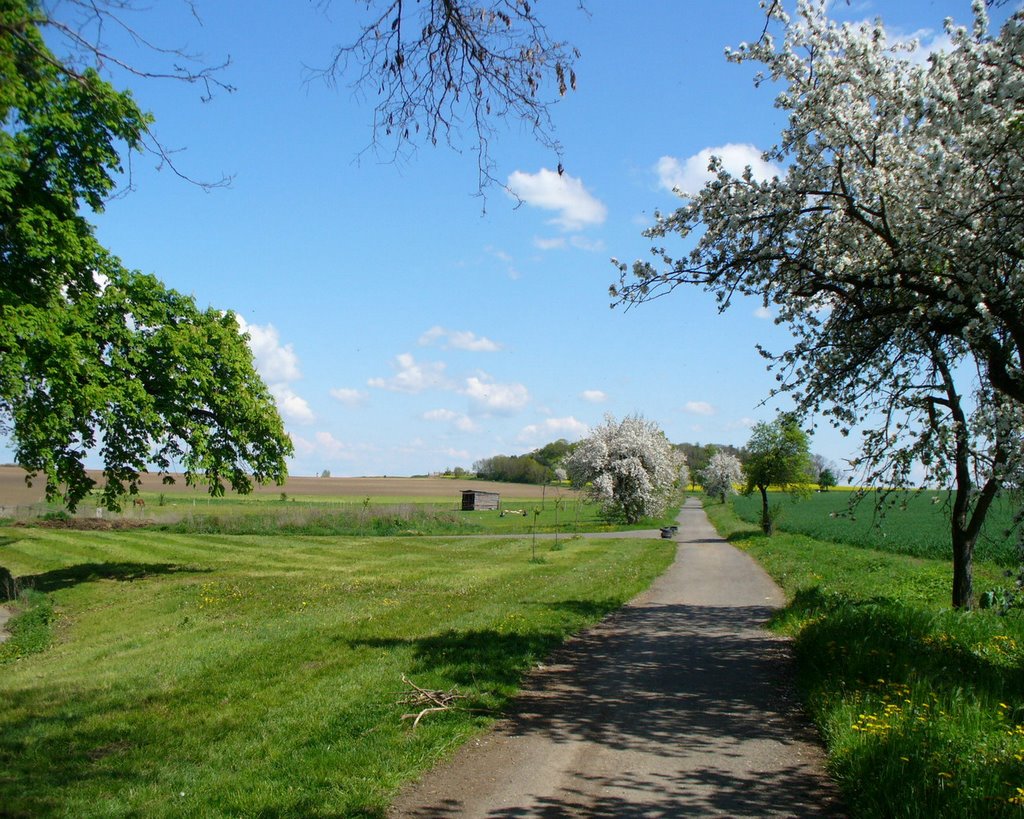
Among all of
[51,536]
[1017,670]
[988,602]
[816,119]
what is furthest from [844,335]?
[51,536]

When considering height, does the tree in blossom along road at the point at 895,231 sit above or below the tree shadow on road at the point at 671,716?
above

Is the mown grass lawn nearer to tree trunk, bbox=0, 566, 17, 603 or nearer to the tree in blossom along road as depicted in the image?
tree trunk, bbox=0, 566, 17, 603

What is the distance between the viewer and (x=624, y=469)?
166 feet

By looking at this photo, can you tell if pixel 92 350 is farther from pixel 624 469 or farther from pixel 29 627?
pixel 624 469

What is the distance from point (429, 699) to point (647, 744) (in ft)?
7.59

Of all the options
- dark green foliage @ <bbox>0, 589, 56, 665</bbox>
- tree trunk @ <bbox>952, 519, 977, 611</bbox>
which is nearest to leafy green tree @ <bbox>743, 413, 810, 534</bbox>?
tree trunk @ <bbox>952, 519, 977, 611</bbox>

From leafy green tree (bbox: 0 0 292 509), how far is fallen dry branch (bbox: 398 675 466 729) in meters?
13.3

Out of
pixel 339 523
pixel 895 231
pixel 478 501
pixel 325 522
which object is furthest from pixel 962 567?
pixel 478 501

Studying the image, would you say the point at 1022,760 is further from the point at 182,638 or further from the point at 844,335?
the point at 182,638

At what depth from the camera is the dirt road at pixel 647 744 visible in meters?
5.36

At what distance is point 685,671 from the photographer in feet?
31.4

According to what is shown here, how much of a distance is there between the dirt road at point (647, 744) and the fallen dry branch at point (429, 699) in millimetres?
711

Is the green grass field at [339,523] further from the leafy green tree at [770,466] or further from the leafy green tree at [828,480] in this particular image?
the leafy green tree at [828,480]

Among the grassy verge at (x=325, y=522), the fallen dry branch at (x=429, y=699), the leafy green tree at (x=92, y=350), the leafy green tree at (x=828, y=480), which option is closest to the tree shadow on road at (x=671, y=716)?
the fallen dry branch at (x=429, y=699)
